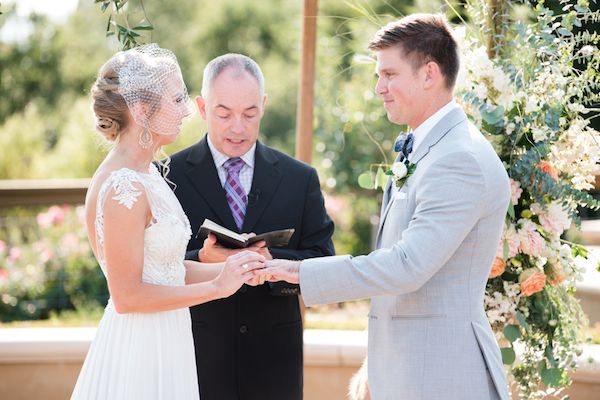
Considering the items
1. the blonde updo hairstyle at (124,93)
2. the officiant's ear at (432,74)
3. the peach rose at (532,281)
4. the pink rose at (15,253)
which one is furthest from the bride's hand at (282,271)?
the pink rose at (15,253)

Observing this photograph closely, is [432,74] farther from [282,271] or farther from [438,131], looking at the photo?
[282,271]

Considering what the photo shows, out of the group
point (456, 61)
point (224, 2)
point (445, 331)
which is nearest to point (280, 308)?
point (445, 331)

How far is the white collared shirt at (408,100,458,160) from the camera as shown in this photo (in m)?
3.34

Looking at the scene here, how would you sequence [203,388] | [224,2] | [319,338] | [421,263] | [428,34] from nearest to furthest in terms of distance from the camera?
[421,263], [428,34], [203,388], [319,338], [224,2]

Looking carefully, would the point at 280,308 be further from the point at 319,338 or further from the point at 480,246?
the point at 319,338

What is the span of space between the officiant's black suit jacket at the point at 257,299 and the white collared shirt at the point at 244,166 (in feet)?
0.09

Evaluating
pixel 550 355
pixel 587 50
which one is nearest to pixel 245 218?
pixel 550 355

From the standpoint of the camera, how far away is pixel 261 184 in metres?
4.16

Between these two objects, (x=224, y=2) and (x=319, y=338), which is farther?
(x=224, y=2)

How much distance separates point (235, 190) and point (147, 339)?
104 centimetres

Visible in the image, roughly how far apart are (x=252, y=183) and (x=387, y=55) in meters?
1.05

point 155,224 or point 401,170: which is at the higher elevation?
point 401,170

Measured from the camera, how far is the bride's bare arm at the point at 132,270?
3162mm

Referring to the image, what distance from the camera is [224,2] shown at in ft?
72.1
